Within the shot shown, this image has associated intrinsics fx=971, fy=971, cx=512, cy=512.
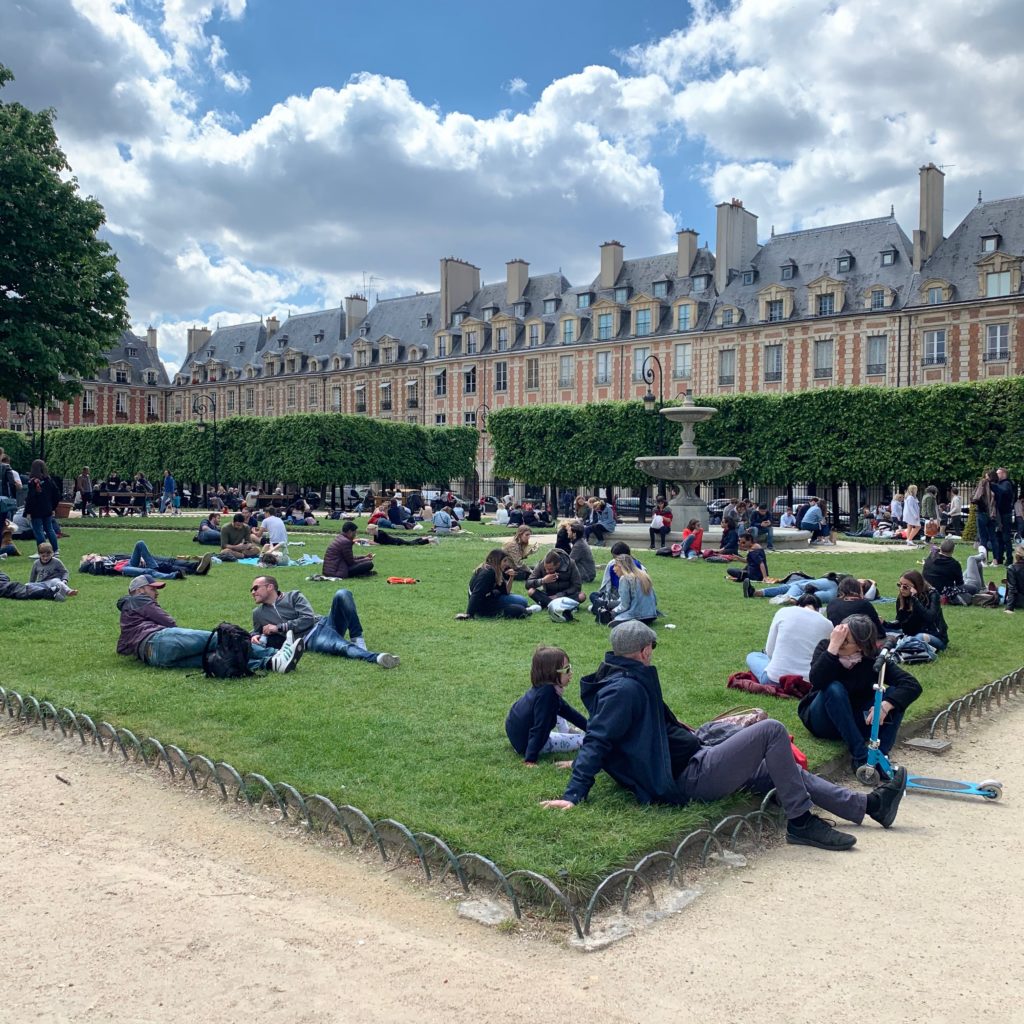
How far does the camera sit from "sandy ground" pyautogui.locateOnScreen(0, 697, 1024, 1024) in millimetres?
3629

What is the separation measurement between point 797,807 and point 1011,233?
46292 mm

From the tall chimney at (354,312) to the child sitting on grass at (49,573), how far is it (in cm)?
6047

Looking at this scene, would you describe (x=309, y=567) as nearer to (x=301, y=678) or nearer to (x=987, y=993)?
(x=301, y=678)

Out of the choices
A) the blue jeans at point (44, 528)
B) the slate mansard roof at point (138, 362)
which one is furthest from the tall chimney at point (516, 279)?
the blue jeans at point (44, 528)

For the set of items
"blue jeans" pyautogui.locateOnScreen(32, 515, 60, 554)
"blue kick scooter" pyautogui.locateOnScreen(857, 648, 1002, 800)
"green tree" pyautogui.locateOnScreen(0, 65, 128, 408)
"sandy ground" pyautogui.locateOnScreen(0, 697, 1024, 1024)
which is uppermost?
"green tree" pyautogui.locateOnScreen(0, 65, 128, 408)

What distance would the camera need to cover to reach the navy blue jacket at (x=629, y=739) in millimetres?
5223

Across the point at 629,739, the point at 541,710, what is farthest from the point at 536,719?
the point at 629,739

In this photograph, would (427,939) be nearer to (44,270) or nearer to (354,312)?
(44,270)

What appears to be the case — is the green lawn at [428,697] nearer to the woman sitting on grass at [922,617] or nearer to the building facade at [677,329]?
the woman sitting on grass at [922,617]

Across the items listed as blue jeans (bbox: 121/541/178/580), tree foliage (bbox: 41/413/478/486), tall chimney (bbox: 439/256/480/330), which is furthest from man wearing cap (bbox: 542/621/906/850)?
tall chimney (bbox: 439/256/480/330)

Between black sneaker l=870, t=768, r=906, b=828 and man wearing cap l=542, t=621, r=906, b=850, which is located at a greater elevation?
man wearing cap l=542, t=621, r=906, b=850

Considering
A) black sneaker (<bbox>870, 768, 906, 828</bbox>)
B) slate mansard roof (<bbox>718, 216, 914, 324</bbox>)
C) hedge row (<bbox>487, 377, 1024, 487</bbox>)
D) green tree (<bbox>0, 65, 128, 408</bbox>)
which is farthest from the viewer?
slate mansard roof (<bbox>718, 216, 914, 324</bbox>)

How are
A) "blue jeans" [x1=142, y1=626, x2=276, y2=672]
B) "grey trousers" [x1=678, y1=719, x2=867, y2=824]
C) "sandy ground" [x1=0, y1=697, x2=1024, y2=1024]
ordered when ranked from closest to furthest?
1. "sandy ground" [x1=0, y1=697, x2=1024, y2=1024]
2. "grey trousers" [x1=678, y1=719, x2=867, y2=824]
3. "blue jeans" [x1=142, y1=626, x2=276, y2=672]

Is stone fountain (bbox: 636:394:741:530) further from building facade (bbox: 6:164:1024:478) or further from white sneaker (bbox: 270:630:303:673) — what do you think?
white sneaker (bbox: 270:630:303:673)
